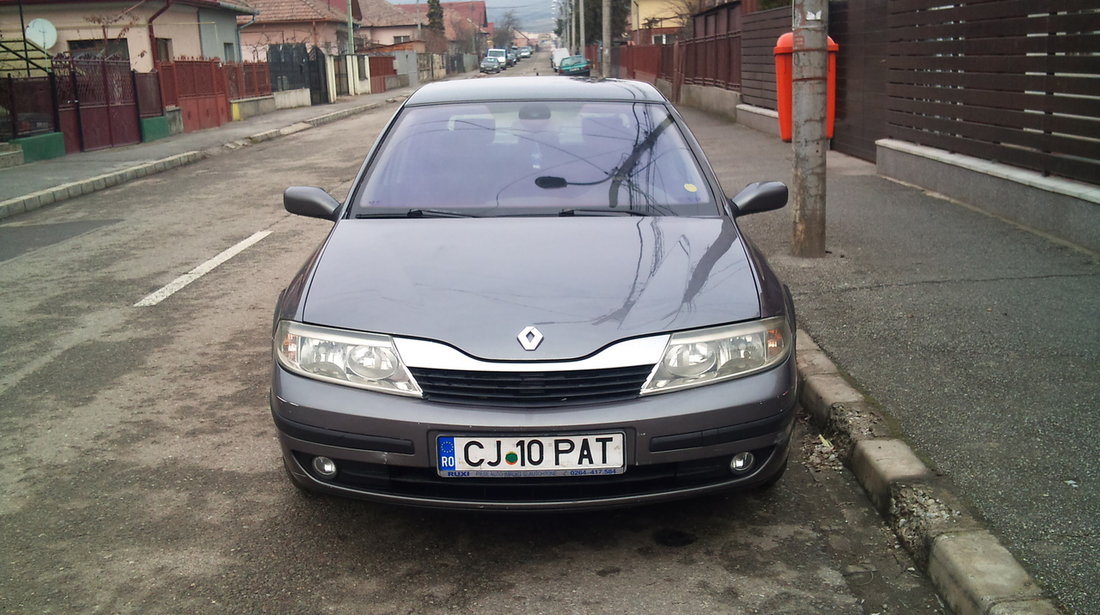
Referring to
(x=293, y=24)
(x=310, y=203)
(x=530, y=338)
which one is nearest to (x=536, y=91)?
(x=310, y=203)

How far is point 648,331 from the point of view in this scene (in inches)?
128

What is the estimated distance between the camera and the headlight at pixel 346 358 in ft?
10.6

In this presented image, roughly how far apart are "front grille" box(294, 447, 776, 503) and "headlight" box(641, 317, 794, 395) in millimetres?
263

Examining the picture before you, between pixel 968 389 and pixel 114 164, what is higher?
pixel 114 164

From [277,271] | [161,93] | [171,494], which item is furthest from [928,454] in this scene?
[161,93]

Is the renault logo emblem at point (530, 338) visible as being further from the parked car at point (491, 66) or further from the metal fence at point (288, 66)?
the parked car at point (491, 66)

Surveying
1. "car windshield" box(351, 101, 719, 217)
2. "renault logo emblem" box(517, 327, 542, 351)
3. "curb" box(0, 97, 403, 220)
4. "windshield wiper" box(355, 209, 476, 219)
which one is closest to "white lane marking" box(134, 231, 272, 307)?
"car windshield" box(351, 101, 719, 217)

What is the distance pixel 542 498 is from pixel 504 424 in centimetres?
30

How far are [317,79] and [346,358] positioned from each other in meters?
38.9

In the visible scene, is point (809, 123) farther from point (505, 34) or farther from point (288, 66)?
point (505, 34)

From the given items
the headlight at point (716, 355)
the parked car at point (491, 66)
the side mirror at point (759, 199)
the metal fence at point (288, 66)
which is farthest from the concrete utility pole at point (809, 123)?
the parked car at point (491, 66)

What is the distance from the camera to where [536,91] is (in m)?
5.00

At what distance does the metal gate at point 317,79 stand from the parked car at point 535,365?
1482 inches

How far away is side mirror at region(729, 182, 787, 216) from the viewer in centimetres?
447
